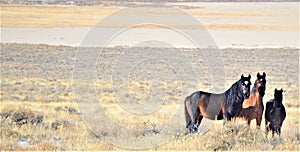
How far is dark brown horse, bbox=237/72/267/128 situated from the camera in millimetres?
9977

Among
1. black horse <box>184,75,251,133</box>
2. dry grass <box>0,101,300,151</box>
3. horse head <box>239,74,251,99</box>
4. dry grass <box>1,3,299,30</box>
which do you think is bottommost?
dry grass <box>0,101,300,151</box>

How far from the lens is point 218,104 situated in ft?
32.9

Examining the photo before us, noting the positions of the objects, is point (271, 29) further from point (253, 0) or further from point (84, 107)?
point (84, 107)

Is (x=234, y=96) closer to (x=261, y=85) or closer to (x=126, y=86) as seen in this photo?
(x=261, y=85)

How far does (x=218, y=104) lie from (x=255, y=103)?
537mm

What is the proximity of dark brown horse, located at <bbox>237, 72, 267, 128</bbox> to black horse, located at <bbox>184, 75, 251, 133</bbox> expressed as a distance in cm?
17

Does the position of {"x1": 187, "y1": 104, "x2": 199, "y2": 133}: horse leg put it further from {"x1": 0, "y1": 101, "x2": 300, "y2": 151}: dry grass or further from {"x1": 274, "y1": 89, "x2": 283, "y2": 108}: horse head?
{"x1": 274, "y1": 89, "x2": 283, "y2": 108}: horse head

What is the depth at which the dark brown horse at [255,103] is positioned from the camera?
32.7 ft

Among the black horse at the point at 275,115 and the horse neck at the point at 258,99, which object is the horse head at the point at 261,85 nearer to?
the horse neck at the point at 258,99

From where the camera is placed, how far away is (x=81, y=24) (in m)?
64.3

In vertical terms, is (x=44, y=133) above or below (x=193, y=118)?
below

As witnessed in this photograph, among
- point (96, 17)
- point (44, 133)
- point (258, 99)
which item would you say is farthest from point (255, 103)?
point (96, 17)

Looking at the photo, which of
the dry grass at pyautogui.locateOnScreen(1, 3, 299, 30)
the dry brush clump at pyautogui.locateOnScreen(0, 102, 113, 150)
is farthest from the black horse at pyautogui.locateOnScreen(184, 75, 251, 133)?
the dry grass at pyautogui.locateOnScreen(1, 3, 299, 30)

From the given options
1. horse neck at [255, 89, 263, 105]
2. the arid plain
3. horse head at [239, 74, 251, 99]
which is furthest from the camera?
horse neck at [255, 89, 263, 105]
